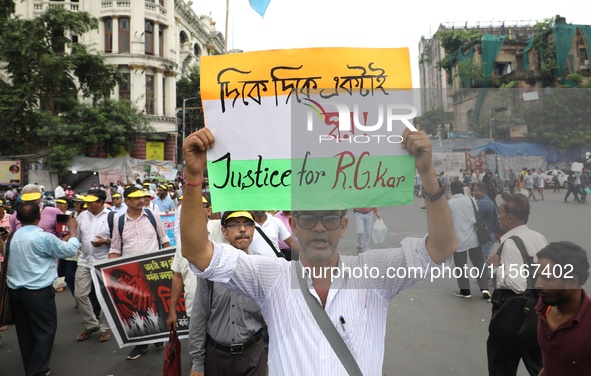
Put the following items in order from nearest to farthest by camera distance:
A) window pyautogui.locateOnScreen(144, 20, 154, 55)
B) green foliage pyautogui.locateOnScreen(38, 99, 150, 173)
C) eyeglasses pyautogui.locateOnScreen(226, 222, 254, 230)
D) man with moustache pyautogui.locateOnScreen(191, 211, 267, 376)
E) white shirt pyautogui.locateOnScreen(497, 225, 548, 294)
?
white shirt pyautogui.locateOnScreen(497, 225, 548, 294), man with moustache pyautogui.locateOnScreen(191, 211, 267, 376), eyeglasses pyautogui.locateOnScreen(226, 222, 254, 230), green foliage pyautogui.locateOnScreen(38, 99, 150, 173), window pyautogui.locateOnScreen(144, 20, 154, 55)

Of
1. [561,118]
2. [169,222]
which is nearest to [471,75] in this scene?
[561,118]

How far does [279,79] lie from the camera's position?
1896 mm

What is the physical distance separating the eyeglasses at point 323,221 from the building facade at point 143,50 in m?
28.4

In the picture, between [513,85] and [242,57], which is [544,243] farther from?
[242,57]

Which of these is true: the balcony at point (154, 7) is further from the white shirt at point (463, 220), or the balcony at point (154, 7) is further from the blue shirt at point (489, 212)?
the white shirt at point (463, 220)

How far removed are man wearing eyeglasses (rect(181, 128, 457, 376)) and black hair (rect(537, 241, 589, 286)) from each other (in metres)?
0.89

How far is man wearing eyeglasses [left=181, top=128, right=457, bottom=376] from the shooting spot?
65.6 inches

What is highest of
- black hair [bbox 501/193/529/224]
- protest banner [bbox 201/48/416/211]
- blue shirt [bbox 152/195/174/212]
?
protest banner [bbox 201/48/416/211]

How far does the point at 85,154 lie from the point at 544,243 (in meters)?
30.1

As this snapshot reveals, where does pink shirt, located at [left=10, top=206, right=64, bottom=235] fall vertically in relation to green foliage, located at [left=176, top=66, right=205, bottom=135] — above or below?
below

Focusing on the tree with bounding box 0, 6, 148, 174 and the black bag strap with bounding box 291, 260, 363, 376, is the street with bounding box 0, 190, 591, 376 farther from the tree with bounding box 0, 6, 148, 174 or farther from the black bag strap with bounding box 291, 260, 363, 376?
the tree with bounding box 0, 6, 148, 174

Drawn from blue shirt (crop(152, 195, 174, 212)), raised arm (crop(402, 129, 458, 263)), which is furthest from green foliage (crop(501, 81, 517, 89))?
blue shirt (crop(152, 195, 174, 212))

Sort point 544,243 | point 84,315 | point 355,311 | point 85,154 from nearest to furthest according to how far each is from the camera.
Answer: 1. point 355,311
2. point 544,243
3. point 84,315
4. point 85,154

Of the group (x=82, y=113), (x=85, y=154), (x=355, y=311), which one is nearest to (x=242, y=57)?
(x=355, y=311)
